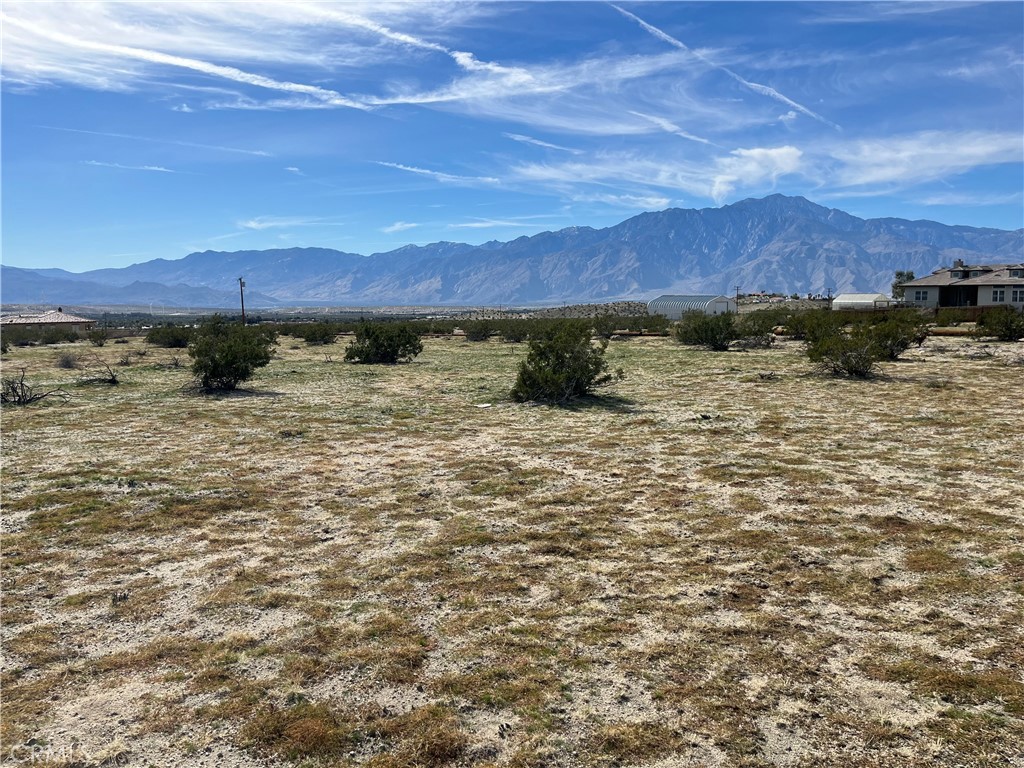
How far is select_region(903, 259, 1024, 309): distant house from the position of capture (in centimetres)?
6262

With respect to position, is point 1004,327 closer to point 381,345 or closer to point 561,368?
point 561,368

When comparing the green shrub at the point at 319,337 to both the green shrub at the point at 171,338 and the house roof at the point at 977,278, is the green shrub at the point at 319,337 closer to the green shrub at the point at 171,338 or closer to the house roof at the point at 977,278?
the green shrub at the point at 171,338

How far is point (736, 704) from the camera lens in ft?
12.8

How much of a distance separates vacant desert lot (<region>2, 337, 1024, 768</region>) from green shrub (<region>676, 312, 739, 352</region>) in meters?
21.2

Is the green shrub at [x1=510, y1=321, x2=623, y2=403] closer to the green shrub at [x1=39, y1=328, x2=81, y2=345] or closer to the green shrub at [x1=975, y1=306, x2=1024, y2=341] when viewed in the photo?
the green shrub at [x1=975, y1=306, x2=1024, y2=341]

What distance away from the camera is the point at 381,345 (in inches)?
1080

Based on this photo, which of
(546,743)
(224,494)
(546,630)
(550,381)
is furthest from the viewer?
(550,381)

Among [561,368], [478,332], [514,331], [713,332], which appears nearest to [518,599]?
[561,368]

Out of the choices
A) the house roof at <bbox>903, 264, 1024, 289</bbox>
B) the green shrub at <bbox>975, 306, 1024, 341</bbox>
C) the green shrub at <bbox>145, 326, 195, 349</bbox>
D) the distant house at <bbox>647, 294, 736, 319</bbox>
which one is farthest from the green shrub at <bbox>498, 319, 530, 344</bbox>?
the house roof at <bbox>903, 264, 1024, 289</bbox>

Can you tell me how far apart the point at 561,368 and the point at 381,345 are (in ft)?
42.7

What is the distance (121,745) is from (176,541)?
3332mm

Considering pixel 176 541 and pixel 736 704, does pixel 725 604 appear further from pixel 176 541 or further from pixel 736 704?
pixel 176 541

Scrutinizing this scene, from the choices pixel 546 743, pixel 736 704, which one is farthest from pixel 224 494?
pixel 736 704

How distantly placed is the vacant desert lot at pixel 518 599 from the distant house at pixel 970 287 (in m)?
64.8
